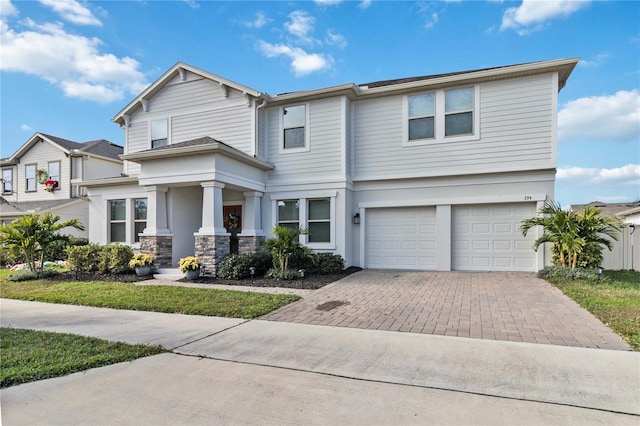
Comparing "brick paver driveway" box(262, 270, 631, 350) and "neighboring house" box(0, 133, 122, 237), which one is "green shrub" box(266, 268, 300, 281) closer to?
"brick paver driveway" box(262, 270, 631, 350)

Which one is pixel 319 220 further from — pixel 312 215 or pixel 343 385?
pixel 343 385

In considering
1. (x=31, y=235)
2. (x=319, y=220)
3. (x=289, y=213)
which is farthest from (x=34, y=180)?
(x=319, y=220)

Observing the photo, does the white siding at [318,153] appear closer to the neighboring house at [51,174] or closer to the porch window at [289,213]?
the porch window at [289,213]

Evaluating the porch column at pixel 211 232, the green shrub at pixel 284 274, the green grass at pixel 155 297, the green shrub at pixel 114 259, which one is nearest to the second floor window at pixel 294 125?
the porch column at pixel 211 232

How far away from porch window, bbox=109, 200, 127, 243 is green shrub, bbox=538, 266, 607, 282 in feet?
46.0

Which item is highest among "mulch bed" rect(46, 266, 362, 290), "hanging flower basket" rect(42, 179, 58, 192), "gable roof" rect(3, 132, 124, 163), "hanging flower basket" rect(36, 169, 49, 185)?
"gable roof" rect(3, 132, 124, 163)

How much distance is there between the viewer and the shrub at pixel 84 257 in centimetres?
1059

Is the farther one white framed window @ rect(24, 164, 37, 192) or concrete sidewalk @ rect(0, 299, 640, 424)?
white framed window @ rect(24, 164, 37, 192)

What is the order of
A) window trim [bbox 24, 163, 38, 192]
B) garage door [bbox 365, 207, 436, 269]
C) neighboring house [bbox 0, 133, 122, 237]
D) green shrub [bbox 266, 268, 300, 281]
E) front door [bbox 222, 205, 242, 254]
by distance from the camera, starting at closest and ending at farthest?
green shrub [bbox 266, 268, 300, 281] < garage door [bbox 365, 207, 436, 269] < front door [bbox 222, 205, 242, 254] < neighboring house [bbox 0, 133, 122, 237] < window trim [bbox 24, 163, 38, 192]

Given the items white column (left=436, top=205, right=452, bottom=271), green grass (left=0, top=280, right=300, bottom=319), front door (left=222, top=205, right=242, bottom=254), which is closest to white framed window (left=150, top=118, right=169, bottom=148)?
front door (left=222, top=205, right=242, bottom=254)

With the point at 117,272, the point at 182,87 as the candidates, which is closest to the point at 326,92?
the point at 182,87

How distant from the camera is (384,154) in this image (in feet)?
36.6

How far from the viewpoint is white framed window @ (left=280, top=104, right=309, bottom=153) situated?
11.4m

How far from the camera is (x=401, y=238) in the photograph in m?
11.2
